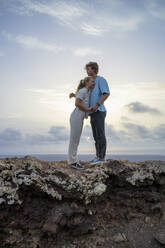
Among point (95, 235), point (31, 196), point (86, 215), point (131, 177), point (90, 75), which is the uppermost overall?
point (90, 75)

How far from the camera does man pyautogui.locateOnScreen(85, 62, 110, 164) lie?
9031mm

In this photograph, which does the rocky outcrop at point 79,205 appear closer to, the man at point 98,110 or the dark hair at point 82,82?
the man at point 98,110

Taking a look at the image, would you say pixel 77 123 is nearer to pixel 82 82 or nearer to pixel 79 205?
pixel 82 82

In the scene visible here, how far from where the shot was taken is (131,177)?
838 centimetres

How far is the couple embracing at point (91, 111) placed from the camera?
870cm

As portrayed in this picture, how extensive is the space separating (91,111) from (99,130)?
2.45ft

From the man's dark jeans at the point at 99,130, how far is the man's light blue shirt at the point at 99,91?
0.79 feet

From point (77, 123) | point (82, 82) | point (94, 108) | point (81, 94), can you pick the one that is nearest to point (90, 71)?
point (82, 82)

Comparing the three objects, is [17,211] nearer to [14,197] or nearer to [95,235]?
[14,197]

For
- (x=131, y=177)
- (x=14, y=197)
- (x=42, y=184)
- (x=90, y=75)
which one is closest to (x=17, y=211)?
(x=14, y=197)

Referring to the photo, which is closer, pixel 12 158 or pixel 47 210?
pixel 47 210

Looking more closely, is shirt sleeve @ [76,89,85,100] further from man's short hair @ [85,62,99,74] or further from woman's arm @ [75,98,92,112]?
man's short hair @ [85,62,99,74]

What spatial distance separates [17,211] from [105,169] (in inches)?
114

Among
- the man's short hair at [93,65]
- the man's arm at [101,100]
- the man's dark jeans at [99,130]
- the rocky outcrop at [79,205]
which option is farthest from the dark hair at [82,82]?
the rocky outcrop at [79,205]
